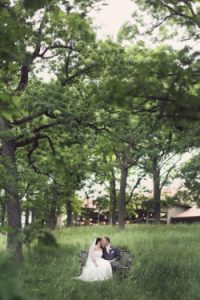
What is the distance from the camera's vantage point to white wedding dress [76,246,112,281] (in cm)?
1495

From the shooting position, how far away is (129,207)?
170 ft

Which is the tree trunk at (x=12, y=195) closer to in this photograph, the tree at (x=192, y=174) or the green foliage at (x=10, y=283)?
the green foliage at (x=10, y=283)

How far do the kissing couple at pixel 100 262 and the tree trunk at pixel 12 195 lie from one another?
274cm

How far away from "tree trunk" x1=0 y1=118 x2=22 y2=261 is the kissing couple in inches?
108

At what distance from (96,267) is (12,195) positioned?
335 cm

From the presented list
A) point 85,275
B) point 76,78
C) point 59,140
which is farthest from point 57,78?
point 85,275

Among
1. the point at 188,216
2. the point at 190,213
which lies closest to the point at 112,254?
the point at 188,216

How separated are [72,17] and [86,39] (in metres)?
4.95

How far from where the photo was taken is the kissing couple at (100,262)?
15039mm

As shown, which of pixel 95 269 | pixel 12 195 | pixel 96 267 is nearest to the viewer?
pixel 12 195

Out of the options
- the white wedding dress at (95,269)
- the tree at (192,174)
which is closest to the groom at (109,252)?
the white wedding dress at (95,269)

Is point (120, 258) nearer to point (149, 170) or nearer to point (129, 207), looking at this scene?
point (149, 170)

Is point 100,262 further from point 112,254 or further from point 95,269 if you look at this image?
point 112,254

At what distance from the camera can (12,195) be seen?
14406 mm
